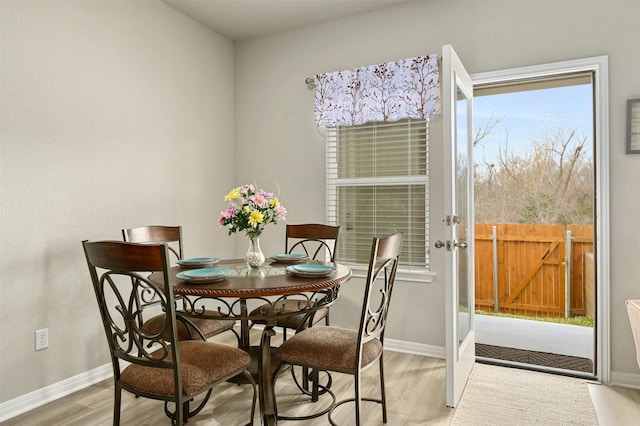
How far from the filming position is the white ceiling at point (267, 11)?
3.29m

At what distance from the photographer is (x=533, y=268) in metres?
5.09

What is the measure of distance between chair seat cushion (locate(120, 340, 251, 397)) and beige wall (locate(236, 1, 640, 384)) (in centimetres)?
177

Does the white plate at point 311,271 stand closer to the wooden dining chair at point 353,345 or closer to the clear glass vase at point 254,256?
the wooden dining chair at point 353,345

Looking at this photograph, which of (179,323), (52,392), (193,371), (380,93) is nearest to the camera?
(193,371)

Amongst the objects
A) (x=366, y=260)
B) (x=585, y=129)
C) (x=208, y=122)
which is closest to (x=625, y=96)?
(x=366, y=260)

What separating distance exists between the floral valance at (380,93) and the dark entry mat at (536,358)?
2.06 m

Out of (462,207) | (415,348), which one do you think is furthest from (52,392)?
(462,207)

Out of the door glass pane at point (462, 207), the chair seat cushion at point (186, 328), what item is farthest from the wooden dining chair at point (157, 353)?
the door glass pane at point (462, 207)

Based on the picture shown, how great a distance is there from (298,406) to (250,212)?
1.15 m

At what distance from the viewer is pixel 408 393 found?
8.41ft

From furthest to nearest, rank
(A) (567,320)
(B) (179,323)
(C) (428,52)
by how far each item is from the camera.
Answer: (A) (567,320), (C) (428,52), (B) (179,323)

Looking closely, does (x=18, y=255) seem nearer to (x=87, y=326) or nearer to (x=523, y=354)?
Result: (x=87, y=326)

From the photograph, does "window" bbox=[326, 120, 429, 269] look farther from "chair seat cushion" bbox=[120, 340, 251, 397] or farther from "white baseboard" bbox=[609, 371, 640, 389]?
"chair seat cushion" bbox=[120, 340, 251, 397]

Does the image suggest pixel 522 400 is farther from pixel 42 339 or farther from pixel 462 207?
pixel 42 339
